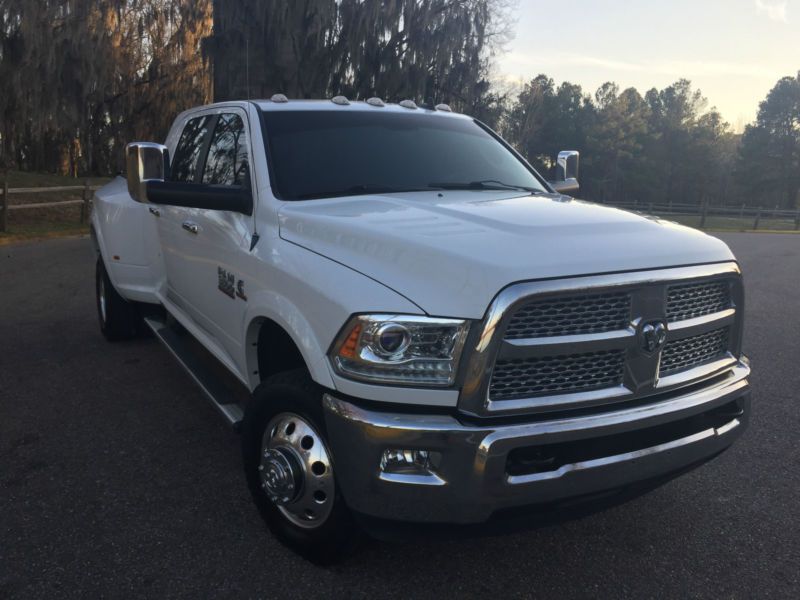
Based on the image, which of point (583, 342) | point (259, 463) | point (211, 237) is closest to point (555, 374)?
point (583, 342)

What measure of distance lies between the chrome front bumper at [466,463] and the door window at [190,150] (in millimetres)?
2586

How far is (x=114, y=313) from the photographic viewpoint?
6.07 meters

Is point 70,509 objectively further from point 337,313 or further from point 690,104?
point 690,104

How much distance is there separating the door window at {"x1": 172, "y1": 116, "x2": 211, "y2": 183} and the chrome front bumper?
259 cm

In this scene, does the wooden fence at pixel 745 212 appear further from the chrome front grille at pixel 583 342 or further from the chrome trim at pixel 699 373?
the chrome front grille at pixel 583 342

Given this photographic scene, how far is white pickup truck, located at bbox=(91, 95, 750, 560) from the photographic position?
2.28 metres

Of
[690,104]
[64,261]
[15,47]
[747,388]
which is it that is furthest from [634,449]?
[690,104]

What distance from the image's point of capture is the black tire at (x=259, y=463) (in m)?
2.59

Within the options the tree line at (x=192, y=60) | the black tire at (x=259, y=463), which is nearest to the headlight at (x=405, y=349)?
the black tire at (x=259, y=463)

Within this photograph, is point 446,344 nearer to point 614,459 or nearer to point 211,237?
point 614,459

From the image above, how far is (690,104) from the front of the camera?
8419 centimetres

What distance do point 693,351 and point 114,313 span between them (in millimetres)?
4897

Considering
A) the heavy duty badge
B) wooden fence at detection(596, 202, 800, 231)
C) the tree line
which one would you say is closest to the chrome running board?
the heavy duty badge

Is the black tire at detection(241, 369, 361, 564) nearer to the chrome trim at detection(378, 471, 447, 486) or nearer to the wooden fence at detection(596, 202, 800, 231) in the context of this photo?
the chrome trim at detection(378, 471, 447, 486)
